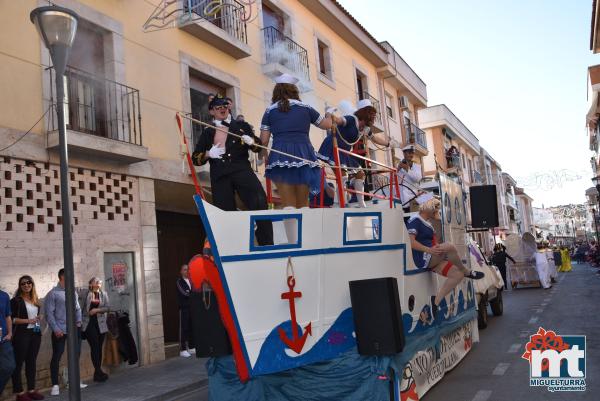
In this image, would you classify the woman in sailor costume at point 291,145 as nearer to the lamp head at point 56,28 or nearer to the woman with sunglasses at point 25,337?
the lamp head at point 56,28

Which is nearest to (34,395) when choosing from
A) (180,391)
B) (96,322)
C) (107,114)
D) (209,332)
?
(96,322)

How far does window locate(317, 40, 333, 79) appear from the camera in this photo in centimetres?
1674

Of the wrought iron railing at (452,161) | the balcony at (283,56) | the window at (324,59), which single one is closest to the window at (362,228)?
the balcony at (283,56)

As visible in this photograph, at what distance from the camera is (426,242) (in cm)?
558

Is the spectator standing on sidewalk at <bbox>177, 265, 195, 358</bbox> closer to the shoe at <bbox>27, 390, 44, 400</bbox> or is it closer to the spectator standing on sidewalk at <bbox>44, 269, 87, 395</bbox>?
the spectator standing on sidewalk at <bbox>44, 269, 87, 395</bbox>

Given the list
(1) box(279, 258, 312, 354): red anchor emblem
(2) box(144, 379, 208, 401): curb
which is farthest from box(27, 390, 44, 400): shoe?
(1) box(279, 258, 312, 354): red anchor emblem

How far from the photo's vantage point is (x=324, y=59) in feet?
55.7

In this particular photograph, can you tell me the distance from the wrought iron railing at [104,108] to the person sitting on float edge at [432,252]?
5.28 m

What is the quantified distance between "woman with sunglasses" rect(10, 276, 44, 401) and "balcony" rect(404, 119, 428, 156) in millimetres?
17658

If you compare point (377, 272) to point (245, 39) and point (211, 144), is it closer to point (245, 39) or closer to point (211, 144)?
point (211, 144)

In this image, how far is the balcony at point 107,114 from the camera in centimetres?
865

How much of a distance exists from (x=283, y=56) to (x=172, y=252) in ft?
18.7

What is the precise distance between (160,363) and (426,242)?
547 centimetres

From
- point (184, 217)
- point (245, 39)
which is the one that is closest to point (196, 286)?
point (184, 217)
